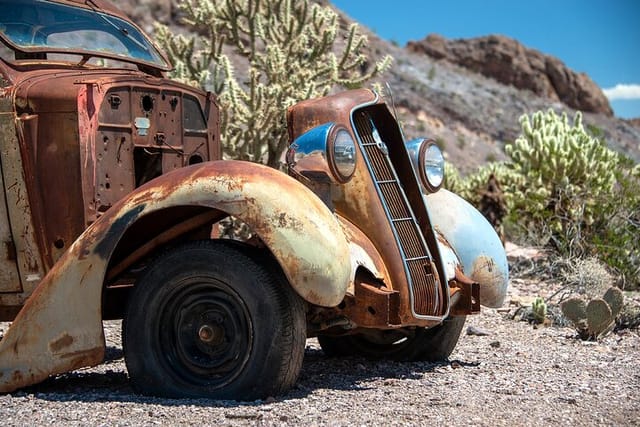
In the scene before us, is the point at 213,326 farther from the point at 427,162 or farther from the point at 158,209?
the point at 427,162

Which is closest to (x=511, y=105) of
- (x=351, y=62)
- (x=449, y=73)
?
(x=449, y=73)

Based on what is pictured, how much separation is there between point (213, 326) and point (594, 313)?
11.7ft

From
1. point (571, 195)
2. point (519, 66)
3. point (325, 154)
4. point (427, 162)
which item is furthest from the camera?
point (519, 66)

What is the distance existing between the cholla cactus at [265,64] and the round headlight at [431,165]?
19.3 feet

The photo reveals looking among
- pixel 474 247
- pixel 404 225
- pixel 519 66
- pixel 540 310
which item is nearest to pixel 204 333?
pixel 404 225

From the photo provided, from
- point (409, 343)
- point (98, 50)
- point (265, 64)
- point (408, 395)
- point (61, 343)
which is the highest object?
point (265, 64)

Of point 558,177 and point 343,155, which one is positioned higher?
point 558,177

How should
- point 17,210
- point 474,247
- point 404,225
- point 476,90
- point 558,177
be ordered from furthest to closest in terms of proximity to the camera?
point 476,90 < point 558,177 < point 474,247 < point 17,210 < point 404,225

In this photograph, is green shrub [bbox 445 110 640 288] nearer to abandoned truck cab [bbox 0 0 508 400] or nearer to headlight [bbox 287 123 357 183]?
abandoned truck cab [bbox 0 0 508 400]

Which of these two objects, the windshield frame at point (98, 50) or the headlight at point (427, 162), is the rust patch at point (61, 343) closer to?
the windshield frame at point (98, 50)

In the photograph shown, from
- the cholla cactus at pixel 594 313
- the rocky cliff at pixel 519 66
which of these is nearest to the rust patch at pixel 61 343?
the cholla cactus at pixel 594 313

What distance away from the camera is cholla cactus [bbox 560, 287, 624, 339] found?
698 cm

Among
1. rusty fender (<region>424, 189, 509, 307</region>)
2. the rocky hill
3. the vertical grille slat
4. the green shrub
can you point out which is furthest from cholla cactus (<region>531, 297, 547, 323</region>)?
the rocky hill

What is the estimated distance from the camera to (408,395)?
15.7 ft
